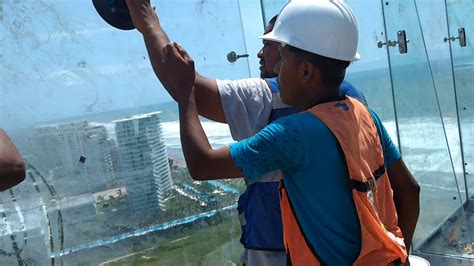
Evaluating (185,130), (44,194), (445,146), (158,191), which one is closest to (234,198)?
(158,191)

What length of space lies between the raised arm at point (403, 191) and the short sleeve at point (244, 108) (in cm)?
38

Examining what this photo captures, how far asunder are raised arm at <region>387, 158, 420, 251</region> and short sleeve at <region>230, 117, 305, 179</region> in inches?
15.9

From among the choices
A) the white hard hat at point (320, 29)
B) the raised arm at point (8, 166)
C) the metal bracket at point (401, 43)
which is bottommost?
the metal bracket at point (401, 43)

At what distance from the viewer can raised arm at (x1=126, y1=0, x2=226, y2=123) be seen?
1.27 meters

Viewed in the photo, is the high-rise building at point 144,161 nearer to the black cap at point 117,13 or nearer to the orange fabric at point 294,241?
the black cap at point 117,13

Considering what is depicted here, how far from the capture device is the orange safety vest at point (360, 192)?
113 centimetres

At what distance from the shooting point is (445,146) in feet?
→ 12.4

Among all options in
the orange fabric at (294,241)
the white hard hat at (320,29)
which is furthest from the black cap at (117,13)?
the orange fabric at (294,241)

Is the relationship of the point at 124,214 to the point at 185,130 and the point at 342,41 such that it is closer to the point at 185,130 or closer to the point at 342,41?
the point at 185,130

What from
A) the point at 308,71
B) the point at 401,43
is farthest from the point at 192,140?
the point at 401,43

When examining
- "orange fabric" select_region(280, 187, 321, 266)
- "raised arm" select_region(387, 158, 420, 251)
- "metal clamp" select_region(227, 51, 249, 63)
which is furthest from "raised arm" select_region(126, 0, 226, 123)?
"metal clamp" select_region(227, 51, 249, 63)

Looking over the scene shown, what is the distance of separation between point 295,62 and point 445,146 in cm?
294

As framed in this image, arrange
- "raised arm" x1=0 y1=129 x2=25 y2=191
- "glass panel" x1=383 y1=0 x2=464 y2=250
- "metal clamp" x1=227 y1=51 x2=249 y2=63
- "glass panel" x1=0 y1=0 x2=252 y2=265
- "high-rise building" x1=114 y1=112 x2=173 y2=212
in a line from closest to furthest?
1. "raised arm" x1=0 y1=129 x2=25 y2=191
2. "glass panel" x1=0 y1=0 x2=252 y2=265
3. "high-rise building" x1=114 y1=112 x2=173 y2=212
4. "metal clamp" x1=227 y1=51 x2=249 y2=63
5. "glass panel" x1=383 y1=0 x2=464 y2=250

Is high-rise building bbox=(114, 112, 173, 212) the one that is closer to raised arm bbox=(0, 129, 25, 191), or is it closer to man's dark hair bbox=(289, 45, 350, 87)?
raised arm bbox=(0, 129, 25, 191)
